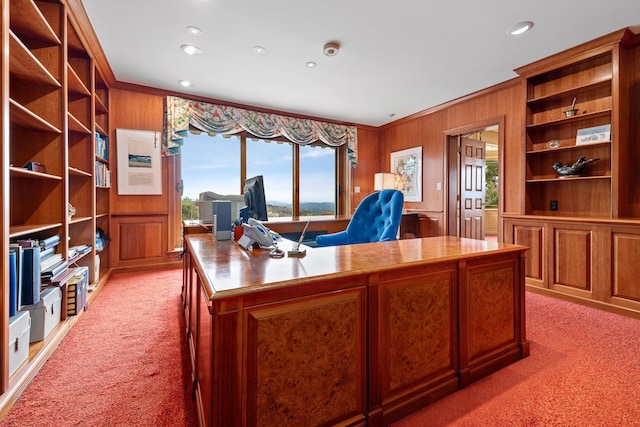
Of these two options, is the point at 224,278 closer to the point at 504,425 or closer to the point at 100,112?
the point at 504,425

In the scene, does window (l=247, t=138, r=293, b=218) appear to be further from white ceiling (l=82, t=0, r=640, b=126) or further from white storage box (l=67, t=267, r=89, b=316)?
white storage box (l=67, t=267, r=89, b=316)

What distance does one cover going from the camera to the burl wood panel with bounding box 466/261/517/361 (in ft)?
5.07

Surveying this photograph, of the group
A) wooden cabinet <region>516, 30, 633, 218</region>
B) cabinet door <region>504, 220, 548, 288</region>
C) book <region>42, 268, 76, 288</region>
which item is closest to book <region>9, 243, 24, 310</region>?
book <region>42, 268, 76, 288</region>

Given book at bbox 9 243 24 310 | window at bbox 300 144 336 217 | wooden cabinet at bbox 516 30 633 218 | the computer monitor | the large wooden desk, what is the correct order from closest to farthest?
the large wooden desk
book at bbox 9 243 24 310
the computer monitor
wooden cabinet at bbox 516 30 633 218
window at bbox 300 144 336 217

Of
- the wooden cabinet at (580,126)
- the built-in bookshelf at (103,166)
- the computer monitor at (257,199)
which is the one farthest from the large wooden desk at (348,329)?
the built-in bookshelf at (103,166)

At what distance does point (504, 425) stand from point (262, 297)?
1215 mm

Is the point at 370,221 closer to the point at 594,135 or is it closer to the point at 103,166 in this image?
the point at 594,135

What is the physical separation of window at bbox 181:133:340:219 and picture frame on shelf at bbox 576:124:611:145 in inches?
135

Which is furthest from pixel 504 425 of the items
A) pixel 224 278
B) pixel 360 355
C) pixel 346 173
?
pixel 346 173

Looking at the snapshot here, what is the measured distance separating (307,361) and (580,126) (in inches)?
146

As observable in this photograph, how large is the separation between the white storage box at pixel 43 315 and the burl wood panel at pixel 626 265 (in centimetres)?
438

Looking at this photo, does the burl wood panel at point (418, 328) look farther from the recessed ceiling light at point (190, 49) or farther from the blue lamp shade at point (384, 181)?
the blue lamp shade at point (384, 181)

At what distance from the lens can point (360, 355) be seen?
47.4 inches

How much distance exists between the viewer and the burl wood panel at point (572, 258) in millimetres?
2729
